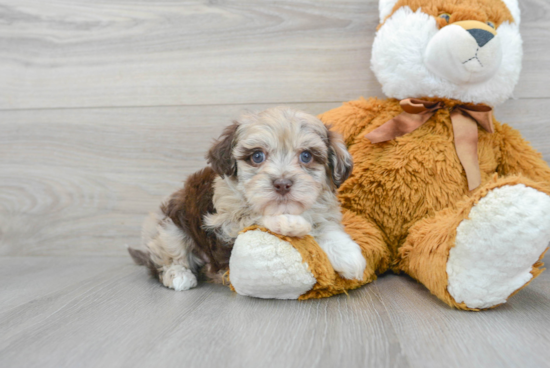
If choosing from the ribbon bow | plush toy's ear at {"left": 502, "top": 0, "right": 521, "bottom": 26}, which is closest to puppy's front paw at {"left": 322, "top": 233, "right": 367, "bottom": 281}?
the ribbon bow

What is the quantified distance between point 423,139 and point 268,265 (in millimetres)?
846

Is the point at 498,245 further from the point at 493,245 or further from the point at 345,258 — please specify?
the point at 345,258

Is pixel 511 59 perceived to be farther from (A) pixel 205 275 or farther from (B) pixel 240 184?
(A) pixel 205 275

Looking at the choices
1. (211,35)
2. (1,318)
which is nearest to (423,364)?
(1,318)

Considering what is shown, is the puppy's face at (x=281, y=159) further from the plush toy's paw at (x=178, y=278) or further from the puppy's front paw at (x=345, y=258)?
the plush toy's paw at (x=178, y=278)

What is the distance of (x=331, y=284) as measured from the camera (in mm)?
1359

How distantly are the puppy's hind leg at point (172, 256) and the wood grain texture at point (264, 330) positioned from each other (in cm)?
6

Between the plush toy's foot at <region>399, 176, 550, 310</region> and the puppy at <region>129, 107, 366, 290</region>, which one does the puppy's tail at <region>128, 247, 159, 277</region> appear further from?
the plush toy's foot at <region>399, 176, 550, 310</region>

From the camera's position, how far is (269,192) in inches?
51.6

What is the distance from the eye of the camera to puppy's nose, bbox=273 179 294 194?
130 cm

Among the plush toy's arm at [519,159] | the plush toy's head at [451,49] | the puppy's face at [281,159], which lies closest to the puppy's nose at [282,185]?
the puppy's face at [281,159]

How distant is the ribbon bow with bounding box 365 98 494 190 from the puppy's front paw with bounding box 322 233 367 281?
1.58 ft

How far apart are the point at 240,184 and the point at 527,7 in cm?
164

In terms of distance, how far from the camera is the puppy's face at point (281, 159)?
4.33 ft
